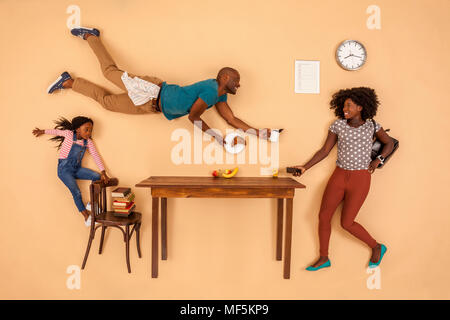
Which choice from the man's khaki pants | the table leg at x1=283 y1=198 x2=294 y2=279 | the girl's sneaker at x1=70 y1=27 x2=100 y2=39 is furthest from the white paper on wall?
the girl's sneaker at x1=70 y1=27 x2=100 y2=39

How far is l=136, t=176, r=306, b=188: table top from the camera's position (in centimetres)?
211

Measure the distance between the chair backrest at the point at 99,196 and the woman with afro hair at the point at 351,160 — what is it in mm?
1825

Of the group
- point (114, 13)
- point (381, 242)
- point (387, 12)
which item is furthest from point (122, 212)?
point (387, 12)

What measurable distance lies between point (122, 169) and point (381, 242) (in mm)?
2723

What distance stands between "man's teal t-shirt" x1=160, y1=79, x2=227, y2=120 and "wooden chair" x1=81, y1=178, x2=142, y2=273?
931 mm

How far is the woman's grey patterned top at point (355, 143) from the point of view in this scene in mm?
2326

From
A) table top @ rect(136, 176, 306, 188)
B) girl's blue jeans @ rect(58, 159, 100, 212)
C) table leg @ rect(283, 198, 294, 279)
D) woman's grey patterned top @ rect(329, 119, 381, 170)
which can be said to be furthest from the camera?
girl's blue jeans @ rect(58, 159, 100, 212)

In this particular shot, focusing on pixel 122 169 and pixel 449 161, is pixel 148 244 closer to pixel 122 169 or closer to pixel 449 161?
pixel 122 169

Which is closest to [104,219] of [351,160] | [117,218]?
[117,218]

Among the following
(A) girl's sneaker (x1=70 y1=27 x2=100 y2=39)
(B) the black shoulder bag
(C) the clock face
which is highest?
(A) girl's sneaker (x1=70 y1=27 x2=100 y2=39)

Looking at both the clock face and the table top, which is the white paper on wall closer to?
the clock face

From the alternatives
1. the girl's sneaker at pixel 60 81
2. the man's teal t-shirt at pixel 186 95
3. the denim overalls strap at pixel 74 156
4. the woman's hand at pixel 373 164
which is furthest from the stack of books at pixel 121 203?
the woman's hand at pixel 373 164

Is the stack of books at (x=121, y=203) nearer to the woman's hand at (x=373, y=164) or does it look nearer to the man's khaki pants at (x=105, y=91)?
the man's khaki pants at (x=105, y=91)

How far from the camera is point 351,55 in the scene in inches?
97.2
